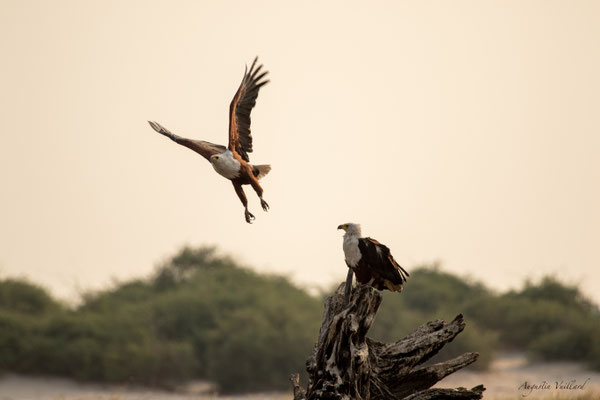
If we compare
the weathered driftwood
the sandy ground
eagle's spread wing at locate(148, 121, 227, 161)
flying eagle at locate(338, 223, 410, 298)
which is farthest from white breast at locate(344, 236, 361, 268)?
the sandy ground

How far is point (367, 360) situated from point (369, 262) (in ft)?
3.08

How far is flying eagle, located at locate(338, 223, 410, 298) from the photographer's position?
28.4ft

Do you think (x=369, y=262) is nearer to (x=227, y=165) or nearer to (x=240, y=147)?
(x=227, y=165)

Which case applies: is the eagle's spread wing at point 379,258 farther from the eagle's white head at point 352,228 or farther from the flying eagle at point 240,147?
the flying eagle at point 240,147

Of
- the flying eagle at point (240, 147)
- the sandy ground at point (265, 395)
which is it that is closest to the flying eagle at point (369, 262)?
the flying eagle at point (240, 147)

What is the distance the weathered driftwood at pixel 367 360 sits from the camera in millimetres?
8375

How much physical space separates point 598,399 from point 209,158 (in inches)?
299

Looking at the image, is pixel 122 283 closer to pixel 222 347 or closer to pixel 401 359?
pixel 222 347

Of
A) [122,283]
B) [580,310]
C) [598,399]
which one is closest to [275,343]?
[122,283]

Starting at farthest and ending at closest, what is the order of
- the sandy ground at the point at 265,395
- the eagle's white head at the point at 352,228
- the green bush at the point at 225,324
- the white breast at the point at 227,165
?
1. the green bush at the point at 225,324
2. the sandy ground at the point at 265,395
3. the white breast at the point at 227,165
4. the eagle's white head at the point at 352,228

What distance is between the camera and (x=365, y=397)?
8.62 m

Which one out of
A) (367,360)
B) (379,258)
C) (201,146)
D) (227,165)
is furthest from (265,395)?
(379,258)

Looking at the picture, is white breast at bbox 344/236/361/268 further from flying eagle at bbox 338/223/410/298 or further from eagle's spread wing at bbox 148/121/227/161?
eagle's spread wing at bbox 148/121/227/161

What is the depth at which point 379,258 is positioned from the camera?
8.63 metres
